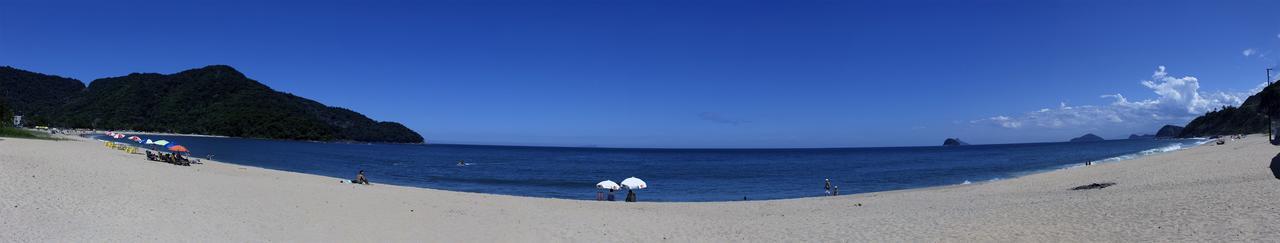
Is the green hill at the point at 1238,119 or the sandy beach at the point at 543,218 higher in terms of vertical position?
the green hill at the point at 1238,119

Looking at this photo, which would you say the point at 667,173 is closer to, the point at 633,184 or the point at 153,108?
the point at 633,184

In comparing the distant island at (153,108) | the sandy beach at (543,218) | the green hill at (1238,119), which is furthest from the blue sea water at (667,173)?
the distant island at (153,108)

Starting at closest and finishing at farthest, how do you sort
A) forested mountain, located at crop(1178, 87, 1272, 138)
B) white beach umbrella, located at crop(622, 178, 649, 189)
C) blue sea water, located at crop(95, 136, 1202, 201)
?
A: white beach umbrella, located at crop(622, 178, 649, 189) < blue sea water, located at crop(95, 136, 1202, 201) < forested mountain, located at crop(1178, 87, 1272, 138)

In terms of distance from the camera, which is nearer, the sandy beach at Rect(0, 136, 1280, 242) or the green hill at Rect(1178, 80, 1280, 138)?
the sandy beach at Rect(0, 136, 1280, 242)

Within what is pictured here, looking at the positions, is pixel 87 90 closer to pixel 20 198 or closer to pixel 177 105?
pixel 177 105

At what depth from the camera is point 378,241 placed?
12383 millimetres

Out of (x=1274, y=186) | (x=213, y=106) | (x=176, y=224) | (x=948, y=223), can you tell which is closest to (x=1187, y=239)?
(x=948, y=223)

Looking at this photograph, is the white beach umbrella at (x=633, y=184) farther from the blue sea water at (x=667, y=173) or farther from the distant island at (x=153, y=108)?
the distant island at (x=153, y=108)

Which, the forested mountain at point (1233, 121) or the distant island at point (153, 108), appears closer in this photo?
the forested mountain at point (1233, 121)

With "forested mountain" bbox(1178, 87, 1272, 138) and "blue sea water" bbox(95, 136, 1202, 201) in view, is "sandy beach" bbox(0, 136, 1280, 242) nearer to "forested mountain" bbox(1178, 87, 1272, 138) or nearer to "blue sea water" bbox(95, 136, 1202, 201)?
"blue sea water" bbox(95, 136, 1202, 201)

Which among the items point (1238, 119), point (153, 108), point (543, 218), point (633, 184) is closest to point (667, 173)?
point (633, 184)

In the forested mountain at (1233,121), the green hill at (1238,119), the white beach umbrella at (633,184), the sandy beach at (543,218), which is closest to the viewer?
the sandy beach at (543,218)

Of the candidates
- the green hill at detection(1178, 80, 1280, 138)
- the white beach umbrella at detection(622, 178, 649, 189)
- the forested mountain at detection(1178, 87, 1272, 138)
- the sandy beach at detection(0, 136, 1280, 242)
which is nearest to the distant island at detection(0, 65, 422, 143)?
the sandy beach at detection(0, 136, 1280, 242)

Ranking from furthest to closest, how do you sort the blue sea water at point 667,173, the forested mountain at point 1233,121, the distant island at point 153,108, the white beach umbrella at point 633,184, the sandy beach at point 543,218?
the distant island at point 153,108
the forested mountain at point 1233,121
the blue sea water at point 667,173
the white beach umbrella at point 633,184
the sandy beach at point 543,218
